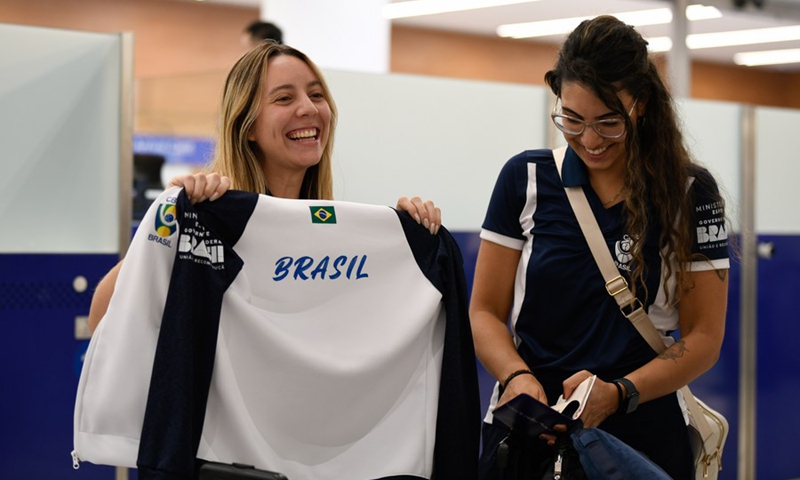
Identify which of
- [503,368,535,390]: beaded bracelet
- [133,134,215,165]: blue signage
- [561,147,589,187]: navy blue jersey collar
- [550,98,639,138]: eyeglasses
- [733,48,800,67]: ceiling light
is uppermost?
[733,48,800,67]: ceiling light

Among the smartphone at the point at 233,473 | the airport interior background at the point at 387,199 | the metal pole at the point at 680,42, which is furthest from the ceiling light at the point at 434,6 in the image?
the smartphone at the point at 233,473

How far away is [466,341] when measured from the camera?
2.02 m

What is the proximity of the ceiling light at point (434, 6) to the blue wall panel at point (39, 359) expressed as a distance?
7.40 m

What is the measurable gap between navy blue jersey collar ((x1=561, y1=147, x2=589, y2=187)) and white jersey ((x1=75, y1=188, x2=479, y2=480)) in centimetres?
26

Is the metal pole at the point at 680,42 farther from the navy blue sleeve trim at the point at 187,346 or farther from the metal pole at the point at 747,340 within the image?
the navy blue sleeve trim at the point at 187,346

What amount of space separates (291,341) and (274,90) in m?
0.50

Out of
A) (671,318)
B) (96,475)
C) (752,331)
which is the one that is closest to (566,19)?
(752,331)

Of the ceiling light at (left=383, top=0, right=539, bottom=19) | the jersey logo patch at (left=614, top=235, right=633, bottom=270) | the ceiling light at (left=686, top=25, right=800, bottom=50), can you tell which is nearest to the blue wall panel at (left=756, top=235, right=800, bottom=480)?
the jersey logo patch at (left=614, top=235, right=633, bottom=270)

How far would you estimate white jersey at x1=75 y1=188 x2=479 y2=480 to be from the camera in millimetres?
1720

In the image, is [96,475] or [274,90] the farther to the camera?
[96,475]

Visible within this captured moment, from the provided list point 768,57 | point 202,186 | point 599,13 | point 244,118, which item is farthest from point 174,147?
point 768,57

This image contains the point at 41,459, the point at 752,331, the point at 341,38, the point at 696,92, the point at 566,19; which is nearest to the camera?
the point at 41,459

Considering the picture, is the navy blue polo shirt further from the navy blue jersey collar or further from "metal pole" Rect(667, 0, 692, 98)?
"metal pole" Rect(667, 0, 692, 98)

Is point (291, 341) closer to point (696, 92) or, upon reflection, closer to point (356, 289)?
point (356, 289)
